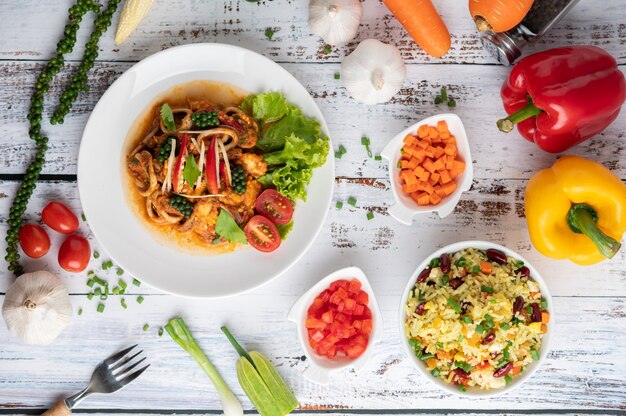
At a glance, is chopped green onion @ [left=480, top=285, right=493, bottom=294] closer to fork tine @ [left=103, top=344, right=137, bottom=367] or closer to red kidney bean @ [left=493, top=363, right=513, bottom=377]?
red kidney bean @ [left=493, top=363, right=513, bottom=377]

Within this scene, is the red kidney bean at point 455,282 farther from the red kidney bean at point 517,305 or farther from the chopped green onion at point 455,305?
the red kidney bean at point 517,305

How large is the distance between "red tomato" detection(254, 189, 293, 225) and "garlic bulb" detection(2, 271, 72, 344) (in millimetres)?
1082

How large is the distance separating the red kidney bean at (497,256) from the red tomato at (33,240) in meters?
2.17

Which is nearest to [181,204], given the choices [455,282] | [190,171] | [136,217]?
[190,171]

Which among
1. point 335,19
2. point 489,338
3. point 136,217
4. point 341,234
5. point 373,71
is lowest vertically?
point 489,338

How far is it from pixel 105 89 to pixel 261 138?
32.8 inches

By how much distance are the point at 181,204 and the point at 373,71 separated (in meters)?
1.10

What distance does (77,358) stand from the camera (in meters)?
3.28

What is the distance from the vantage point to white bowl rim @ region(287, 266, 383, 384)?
305 centimetres

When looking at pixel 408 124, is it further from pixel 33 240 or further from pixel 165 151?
pixel 33 240

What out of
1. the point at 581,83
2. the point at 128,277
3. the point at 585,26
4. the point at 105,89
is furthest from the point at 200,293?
the point at 585,26

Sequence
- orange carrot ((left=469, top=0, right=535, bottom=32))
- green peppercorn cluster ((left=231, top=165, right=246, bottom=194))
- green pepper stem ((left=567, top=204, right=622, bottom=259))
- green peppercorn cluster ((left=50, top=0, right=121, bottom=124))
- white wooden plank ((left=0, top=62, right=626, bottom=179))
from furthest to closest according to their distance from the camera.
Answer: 1. white wooden plank ((left=0, top=62, right=626, bottom=179))
2. green peppercorn cluster ((left=50, top=0, right=121, bottom=124))
3. green peppercorn cluster ((left=231, top=165, right=246, bottom=194))
4. orange carrot ((left=469, top=0, right=535, bottom=32))
5. green pepper stem ((left=567, top=204, right=622, bottom=259))

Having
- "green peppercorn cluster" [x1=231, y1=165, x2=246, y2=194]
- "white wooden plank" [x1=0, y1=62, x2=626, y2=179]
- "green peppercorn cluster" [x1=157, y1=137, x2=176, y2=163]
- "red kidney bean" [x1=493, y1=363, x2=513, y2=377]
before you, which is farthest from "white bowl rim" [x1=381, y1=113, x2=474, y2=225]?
"green peppercorn cluster" [x1=157, y1=137, x2=176, y2=163]

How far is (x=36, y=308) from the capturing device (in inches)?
119
